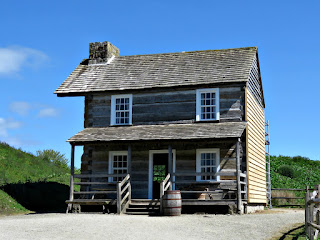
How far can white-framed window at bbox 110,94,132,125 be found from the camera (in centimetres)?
2097

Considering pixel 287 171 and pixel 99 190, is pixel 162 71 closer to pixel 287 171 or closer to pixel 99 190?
pixel 99 190

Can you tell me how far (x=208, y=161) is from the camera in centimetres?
1930

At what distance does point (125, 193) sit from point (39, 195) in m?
6.95

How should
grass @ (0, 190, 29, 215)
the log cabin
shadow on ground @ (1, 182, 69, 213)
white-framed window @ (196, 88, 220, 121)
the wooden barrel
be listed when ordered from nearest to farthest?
the wooden barrel, the log cabin, white-framed window @ (196, 88, 220, 121), grass @ (0, 190, 29, 215), shadow on ground @ (1, 182, 69, 213)

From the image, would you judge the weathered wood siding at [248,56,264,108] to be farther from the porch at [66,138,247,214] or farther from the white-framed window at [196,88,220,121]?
the porch at [66,138,247,214]

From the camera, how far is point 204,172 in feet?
60.6

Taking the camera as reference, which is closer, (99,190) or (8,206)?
(99,190)

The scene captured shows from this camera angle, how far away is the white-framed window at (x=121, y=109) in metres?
21.0

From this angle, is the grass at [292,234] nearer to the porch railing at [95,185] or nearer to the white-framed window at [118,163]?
the porch railing at [95,185]

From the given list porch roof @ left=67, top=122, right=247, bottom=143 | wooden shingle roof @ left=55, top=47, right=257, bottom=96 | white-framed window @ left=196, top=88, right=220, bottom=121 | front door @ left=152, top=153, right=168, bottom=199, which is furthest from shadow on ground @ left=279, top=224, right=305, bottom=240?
front door @ left=152, top=153, right=168, bottom=199

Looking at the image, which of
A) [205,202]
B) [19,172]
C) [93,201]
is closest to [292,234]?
[205,202]

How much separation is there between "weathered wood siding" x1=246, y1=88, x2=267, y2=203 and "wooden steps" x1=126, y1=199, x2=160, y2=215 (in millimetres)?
4065

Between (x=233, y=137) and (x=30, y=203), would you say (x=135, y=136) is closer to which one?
(x=233, y=137)

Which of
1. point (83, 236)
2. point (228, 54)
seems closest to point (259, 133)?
point (228, 54)
